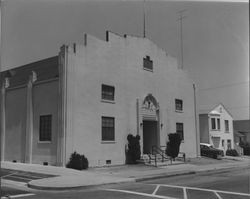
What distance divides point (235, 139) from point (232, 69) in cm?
4150

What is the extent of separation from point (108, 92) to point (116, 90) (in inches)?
24.1

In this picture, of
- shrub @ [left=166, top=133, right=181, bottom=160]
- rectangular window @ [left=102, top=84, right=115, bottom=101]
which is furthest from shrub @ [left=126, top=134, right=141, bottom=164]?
shrub @ [left=166, top=133, right=181, bottom=160]

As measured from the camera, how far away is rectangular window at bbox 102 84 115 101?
68.1 feet

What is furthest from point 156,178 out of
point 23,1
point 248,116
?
point 23,1

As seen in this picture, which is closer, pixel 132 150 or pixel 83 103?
pixel 83 103

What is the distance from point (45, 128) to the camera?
766 inches

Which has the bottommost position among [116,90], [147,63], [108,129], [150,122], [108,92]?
[108,129]

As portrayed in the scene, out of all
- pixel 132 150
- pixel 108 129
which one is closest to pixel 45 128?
pixel 108 129

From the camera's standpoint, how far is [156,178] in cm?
1562

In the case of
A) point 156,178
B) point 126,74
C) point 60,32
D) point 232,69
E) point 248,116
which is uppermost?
point 126,74

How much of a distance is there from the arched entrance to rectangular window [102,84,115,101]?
122 inches

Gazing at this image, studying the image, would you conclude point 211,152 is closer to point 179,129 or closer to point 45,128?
point 179,129

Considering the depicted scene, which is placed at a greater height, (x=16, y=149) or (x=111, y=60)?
(x=111, y=60)

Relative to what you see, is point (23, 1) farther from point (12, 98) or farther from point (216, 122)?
point (216, 122)
